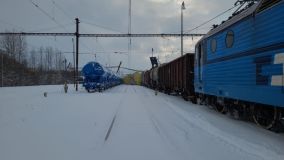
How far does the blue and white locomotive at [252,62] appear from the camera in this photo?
7773 millimetres

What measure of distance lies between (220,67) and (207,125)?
7.75 feet

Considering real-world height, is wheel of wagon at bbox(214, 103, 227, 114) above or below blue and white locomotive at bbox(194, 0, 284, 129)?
below

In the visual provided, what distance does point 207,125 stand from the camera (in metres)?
10.9

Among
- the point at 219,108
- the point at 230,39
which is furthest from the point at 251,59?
the point at 219,108

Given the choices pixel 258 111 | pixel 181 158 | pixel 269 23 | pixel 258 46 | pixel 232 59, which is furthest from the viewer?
pixel 232 59

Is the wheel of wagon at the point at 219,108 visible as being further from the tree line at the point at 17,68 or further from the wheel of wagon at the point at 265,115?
the tree line at the point at 17,68

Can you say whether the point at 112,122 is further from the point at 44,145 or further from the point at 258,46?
the point at 258,46

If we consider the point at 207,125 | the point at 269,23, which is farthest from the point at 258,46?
the point at 207,125

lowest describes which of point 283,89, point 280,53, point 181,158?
point 181,158

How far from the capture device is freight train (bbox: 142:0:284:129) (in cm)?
781

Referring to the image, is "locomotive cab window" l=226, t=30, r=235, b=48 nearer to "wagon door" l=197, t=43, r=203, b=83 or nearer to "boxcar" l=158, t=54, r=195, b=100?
"wagon door" l=197, t=43, r=203, b=83

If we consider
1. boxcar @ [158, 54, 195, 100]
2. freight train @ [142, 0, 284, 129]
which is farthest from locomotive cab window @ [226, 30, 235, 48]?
boxcar @ [158, 54, 195, 100]

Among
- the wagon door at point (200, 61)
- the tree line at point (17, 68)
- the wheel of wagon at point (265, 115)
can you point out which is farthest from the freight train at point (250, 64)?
the tree line at point (17, 68)

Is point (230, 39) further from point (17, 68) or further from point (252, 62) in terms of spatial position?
point (17, 68)
